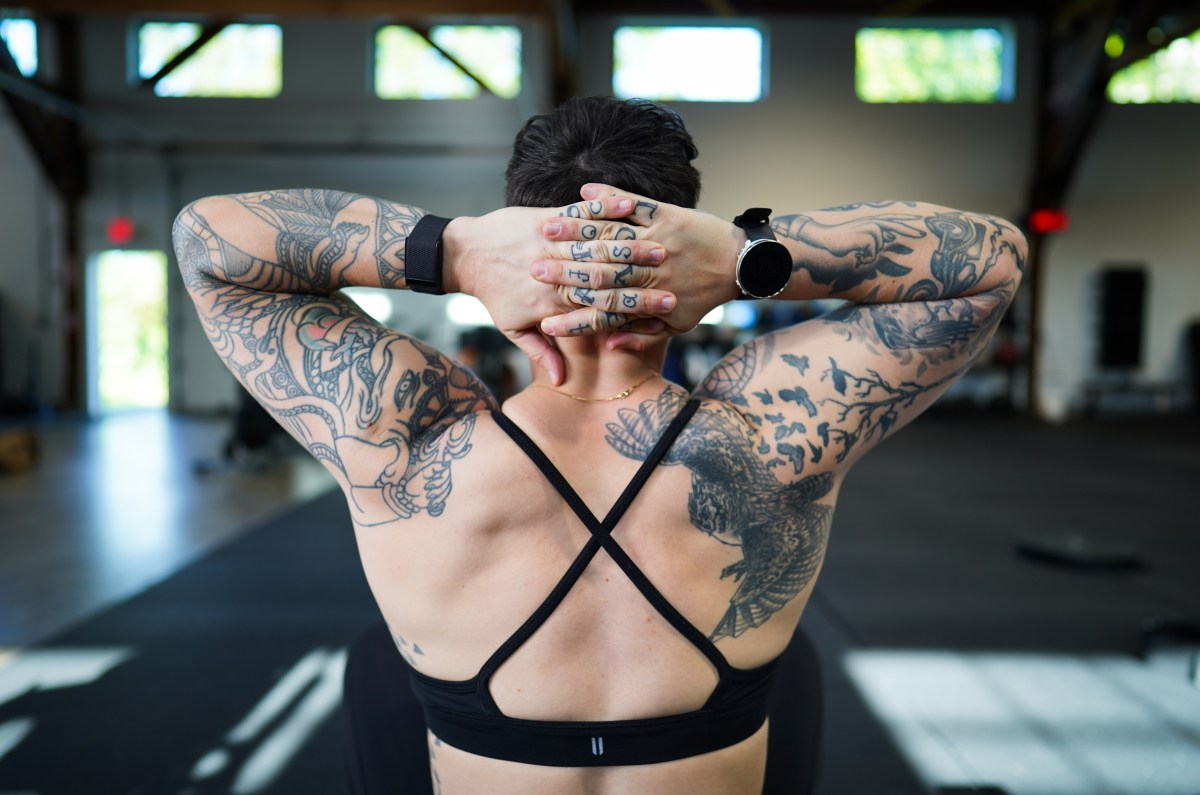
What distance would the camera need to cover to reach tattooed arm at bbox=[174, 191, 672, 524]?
2.64 feet

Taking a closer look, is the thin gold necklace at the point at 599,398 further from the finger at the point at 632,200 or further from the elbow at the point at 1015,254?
the elbow at the point at 1015,254

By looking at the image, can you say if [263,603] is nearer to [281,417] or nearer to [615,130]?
[281,417]

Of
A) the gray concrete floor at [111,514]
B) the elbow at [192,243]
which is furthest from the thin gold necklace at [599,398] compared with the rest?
the gray concrete floor at [111,514]

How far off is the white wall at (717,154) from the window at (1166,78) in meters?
0.17

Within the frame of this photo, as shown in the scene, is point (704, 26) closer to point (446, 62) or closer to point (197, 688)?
point (446, 62)

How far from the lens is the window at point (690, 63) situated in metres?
9.40

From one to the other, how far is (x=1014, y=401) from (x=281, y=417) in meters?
10.3

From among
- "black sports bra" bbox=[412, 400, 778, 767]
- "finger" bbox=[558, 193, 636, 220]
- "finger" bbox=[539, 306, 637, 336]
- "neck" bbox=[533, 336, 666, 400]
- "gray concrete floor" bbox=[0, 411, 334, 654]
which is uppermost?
"finger" bbox=[558, 193, 636, 220]

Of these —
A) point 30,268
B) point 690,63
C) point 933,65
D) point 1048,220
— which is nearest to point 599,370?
point 690,63

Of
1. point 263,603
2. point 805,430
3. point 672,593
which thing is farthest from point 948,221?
point 263,603

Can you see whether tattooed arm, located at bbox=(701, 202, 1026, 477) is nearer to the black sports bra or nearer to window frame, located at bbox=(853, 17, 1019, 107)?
the black sports bra

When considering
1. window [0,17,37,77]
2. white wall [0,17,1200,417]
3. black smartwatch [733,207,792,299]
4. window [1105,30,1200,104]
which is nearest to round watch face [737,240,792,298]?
black smartwatch [733,207,792,299]

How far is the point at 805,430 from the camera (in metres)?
0.84

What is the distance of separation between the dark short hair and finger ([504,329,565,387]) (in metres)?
0.13
